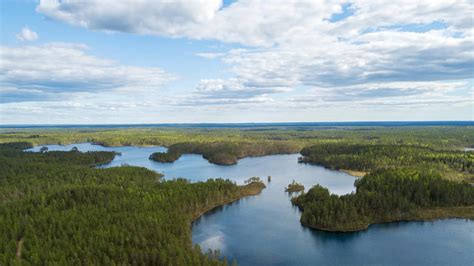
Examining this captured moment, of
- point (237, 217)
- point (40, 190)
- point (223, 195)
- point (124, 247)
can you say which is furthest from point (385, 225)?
point (40, 190)

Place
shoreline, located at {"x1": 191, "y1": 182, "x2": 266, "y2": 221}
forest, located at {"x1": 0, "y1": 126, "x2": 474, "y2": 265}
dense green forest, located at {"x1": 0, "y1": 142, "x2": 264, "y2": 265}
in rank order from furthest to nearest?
1. shoreline, located at {"x1": 191, "y1": 182, "x2": 266, "y2": 221}
2. forest, located at {"x1": 0, "y1": 126, "x2": 474, "y2": 265}
3. dense green forest, located at {"x1": 0, "y1": 142, "x2": 264, "y2": 265}

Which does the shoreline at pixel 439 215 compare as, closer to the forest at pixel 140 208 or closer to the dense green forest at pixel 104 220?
the forest at pixel 140 208

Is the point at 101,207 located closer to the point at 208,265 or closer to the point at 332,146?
the point at 208,265

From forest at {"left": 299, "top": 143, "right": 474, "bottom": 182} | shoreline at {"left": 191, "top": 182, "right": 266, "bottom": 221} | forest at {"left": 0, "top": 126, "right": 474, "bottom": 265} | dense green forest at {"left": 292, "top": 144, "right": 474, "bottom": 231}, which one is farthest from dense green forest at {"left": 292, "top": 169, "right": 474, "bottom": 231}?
forest at {"left": 299, "top": 143, "right": 474, "bottom": 182}

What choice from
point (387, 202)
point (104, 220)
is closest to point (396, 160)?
point (387, 202)

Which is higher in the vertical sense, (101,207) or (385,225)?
(101,207)

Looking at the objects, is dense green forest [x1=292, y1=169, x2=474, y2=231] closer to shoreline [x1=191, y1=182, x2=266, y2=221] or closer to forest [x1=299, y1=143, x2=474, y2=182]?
shoreline [x1=191, y1=182, x2=266, y2=221]

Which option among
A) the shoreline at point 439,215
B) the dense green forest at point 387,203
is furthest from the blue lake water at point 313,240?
the dense green forest at point 387,203

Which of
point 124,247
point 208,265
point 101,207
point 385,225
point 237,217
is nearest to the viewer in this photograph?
point 208,265
